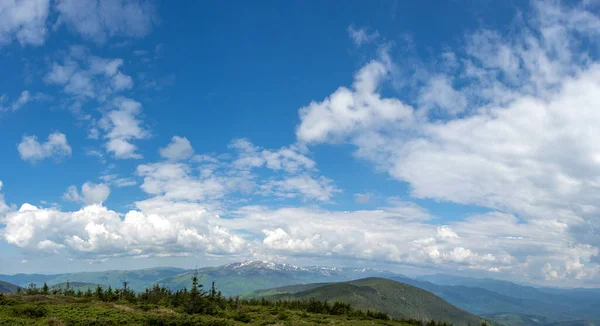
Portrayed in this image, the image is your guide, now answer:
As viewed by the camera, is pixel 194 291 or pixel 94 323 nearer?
pixel 94 323

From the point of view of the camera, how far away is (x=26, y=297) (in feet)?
223

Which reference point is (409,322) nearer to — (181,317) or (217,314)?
(217,314)

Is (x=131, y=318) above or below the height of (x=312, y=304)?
above

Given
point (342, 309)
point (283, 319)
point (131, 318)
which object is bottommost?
point (342, 309)

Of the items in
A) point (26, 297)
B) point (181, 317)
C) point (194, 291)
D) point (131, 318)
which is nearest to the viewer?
point (131, 318)

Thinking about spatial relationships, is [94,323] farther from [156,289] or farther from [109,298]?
[156,289]

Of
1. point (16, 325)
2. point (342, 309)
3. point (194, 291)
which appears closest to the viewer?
point (16, 325)

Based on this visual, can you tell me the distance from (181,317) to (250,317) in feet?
59.2

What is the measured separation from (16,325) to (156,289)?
343ft

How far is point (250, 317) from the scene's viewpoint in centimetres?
7456

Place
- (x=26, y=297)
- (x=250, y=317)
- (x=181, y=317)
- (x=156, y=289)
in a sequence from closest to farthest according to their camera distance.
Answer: (x=181, y=317) < (x=26, y=297) < (x=250, y=317) < (x=156, y=289)

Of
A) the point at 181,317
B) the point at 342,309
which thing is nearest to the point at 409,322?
the point at 342,309

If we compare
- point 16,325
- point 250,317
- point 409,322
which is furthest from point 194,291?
point 409,322

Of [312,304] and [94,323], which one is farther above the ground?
[94,323]
